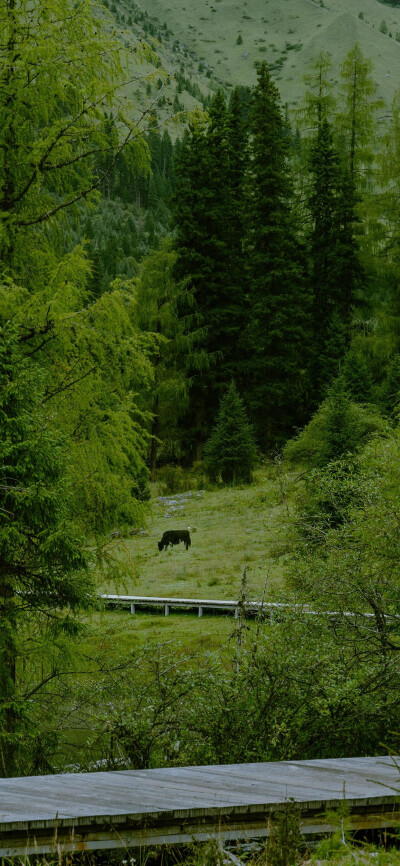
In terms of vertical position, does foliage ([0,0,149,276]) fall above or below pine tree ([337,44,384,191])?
below

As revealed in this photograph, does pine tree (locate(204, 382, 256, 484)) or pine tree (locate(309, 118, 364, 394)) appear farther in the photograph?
pine tree (locate(309, 118, 364, 394))

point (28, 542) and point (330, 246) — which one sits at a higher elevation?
point (330, 246)

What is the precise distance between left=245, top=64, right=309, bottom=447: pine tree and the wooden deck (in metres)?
31.2

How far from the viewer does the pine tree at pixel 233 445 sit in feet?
104

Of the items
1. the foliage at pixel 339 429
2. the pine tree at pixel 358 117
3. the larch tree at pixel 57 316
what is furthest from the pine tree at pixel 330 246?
the larch tree at pixel 57 316

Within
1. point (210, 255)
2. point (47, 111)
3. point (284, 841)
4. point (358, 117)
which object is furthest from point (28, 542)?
point (358, 117)

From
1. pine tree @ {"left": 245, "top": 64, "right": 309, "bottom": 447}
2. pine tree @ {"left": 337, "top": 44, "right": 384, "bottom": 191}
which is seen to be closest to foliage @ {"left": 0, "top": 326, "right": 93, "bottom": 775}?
pine tree @ {"left": 245, "top": 64, "right": 309, "bottom": 447}

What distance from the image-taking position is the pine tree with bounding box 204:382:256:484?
3155 cm

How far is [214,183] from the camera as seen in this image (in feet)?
123

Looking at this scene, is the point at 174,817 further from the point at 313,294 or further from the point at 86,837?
the point at 313,294

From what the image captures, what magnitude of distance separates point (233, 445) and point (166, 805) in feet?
91.5

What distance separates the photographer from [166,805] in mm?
3777

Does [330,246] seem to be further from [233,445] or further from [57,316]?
[57,316]

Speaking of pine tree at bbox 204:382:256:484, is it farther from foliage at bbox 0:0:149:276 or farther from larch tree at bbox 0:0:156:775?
foliage at bbox 0:0:149:276
